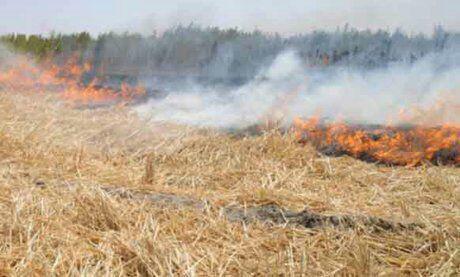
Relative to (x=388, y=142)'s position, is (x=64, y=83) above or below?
below

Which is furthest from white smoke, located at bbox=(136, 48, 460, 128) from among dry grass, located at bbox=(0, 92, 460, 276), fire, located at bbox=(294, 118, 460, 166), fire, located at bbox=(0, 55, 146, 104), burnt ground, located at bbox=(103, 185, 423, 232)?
burnt ground, located at bbox=(103, 185, 423, 232)

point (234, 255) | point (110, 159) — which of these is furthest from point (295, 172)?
point (234, 255)

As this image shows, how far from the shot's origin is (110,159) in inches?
314

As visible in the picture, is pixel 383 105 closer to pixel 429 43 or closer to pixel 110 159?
pixel 429 43

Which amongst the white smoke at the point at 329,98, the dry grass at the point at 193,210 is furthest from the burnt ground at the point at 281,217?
the white smoke at the point at 329,98

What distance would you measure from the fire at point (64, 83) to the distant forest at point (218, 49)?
71 centimetres

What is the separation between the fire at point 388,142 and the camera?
8.34 metres

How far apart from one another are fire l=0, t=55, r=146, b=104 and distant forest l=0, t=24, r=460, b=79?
0.71 metres

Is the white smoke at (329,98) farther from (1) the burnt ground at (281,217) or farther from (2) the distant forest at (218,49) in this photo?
(1) the burnt ground at (281,217)

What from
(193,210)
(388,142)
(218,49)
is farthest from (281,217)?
(218,49)

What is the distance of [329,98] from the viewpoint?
1091 cm

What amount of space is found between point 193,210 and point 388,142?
478cm

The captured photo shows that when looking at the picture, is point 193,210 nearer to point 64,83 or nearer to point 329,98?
point 329,98

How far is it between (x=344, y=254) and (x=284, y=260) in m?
0.42
